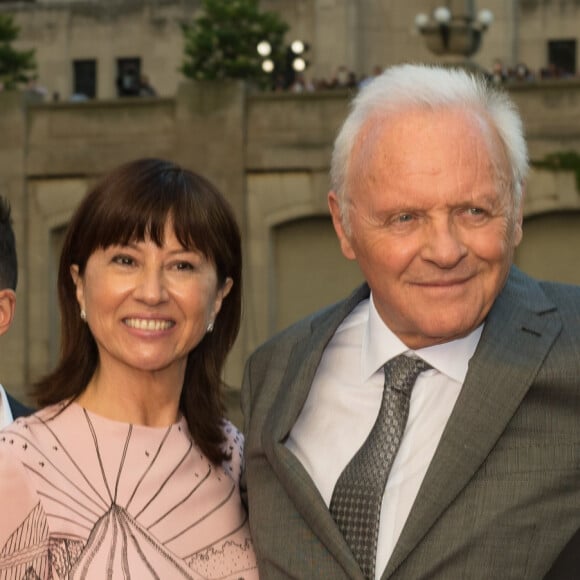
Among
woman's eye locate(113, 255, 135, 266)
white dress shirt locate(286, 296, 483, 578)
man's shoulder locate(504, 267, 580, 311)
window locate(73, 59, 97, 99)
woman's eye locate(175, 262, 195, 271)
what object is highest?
window locate(73, 59, 97, 99)

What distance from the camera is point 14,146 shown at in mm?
30484

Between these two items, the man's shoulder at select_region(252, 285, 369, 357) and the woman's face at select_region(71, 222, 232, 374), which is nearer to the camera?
the woman's face at select_region(71, 222, 232, 374)

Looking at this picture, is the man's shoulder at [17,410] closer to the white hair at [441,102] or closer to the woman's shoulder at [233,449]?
the woman's shoulder at [233,449]

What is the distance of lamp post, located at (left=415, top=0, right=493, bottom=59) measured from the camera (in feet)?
88.6

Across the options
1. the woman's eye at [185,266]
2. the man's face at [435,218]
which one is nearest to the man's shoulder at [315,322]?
the woman's eye at [185,266]

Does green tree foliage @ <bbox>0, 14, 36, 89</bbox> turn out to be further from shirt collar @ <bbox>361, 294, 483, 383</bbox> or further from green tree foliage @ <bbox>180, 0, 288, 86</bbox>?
shirt collar @ <bbox>361, 294, 483, 383</bbox>

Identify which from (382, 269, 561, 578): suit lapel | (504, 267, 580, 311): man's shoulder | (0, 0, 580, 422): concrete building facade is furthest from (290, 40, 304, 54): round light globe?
(382, 269, 561, 578): suit lapel


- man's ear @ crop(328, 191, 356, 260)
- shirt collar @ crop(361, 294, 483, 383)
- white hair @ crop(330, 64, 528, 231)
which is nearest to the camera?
white hair @ crop(330, 64, 528, 231)

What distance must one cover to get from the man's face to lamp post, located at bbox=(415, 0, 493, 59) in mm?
22625

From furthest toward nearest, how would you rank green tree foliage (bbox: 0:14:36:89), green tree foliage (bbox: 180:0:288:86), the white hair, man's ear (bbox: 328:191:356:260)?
green tree foliage (bbox: 0:14:36:89), green tree foliage (bbox: 180:0:288:86), man's ear (bbox: 328:191:356:260), the white hair

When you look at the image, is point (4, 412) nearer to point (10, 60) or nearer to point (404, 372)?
point (404, 372)

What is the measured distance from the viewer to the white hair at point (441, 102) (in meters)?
4.80

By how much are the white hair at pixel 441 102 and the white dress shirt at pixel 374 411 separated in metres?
0.56

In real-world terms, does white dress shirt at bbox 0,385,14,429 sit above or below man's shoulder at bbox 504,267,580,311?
below
